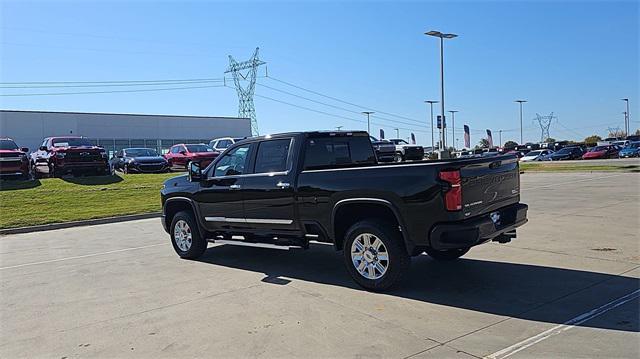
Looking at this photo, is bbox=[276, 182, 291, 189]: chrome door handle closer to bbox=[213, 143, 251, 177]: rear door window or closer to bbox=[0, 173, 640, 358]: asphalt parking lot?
bbox=[213, 143, 251, 177]: rear door window

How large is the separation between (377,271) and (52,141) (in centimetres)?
2106

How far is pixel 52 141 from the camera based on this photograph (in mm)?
22781

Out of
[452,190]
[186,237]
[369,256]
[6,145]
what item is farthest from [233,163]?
[6,145]

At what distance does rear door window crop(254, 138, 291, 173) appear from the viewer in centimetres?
721

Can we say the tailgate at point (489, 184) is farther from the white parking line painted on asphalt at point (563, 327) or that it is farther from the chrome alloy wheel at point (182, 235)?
the chrome alloy wheel at point (182, 235)

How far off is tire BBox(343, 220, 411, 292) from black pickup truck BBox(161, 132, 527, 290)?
0.5 inches

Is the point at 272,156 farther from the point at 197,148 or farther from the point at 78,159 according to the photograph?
the point at 197,148

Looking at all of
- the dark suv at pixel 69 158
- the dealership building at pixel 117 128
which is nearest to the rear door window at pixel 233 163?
the dark suv at pixel 69 158

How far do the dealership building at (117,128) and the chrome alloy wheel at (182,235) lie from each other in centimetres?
4788

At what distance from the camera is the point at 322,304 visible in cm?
569

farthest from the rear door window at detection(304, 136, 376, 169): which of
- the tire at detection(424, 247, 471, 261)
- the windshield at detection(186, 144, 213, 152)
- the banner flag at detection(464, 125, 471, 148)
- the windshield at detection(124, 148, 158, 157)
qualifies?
the banner flag at detection(464, 125, 471, 148)

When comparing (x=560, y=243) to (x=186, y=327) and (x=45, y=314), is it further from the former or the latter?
(x=45, y=314)

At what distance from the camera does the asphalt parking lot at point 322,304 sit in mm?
4469

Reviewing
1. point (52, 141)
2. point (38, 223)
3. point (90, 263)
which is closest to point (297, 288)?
point (90, 263)
